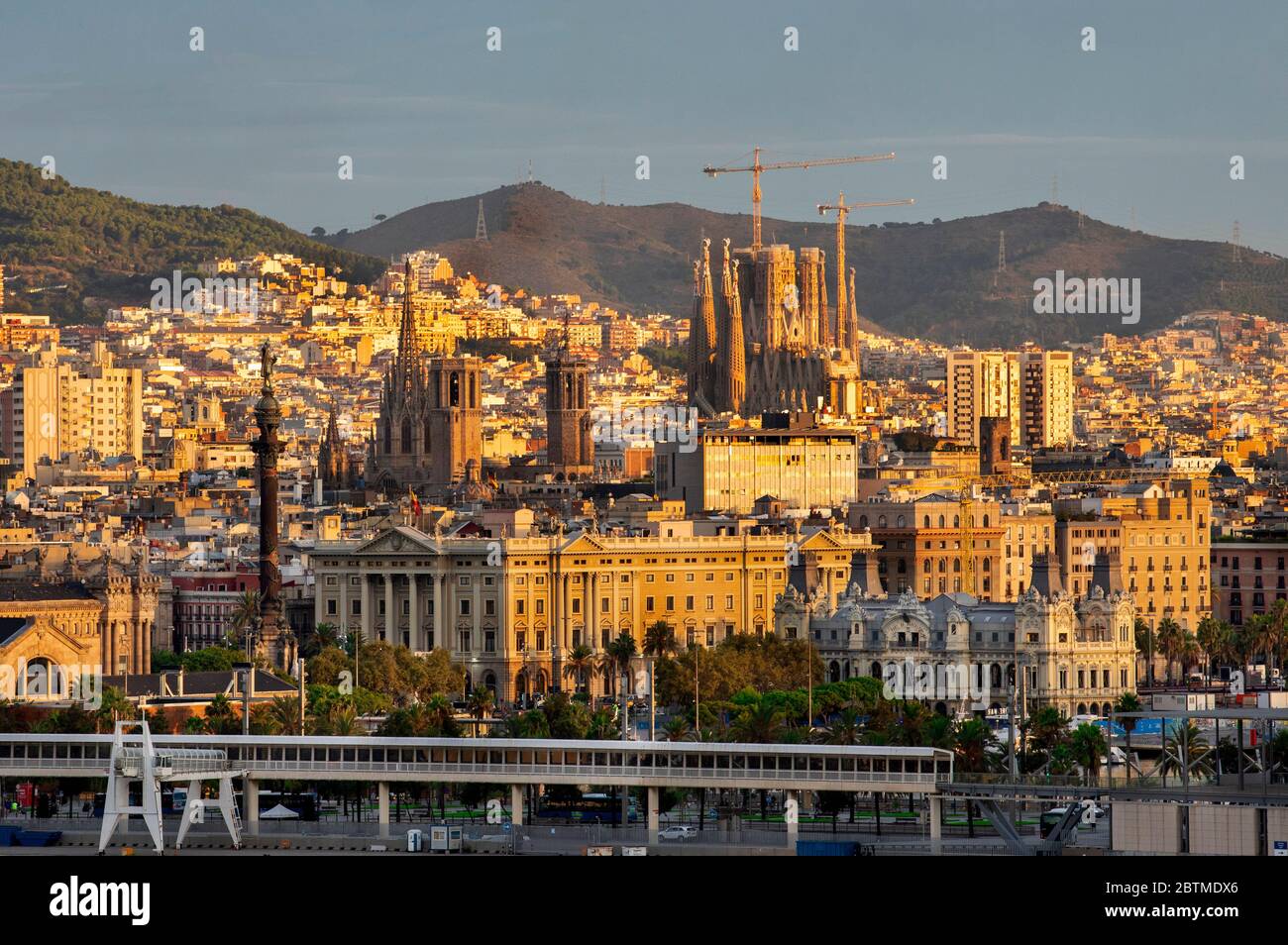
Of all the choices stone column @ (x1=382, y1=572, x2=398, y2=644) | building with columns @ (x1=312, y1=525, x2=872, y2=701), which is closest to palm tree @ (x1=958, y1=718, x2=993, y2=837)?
building with columns @ (x1=312, y1=525, x2=872, y2=701)

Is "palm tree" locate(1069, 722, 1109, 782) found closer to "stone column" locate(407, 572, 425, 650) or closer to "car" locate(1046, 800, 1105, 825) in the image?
"car" locate(1046, 800, 1105, 825)

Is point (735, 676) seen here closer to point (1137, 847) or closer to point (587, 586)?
point (587, 586)

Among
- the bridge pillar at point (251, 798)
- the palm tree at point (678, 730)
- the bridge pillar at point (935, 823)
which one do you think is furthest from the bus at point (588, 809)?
the palm tree at point (678, 730)

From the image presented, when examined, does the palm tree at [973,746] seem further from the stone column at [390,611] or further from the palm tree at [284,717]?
the stone column at [390,611]

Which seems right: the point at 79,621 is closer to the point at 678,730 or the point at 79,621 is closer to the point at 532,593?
the point at 532,593

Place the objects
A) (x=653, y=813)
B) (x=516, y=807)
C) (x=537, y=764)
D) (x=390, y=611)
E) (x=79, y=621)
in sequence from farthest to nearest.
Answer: (x=390, y=611) → (x=79, y=621) → (x=537, y=764) → (x=516, y=807) → (x=653, y=813)

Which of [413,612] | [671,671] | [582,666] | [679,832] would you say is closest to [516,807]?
[679,832]
